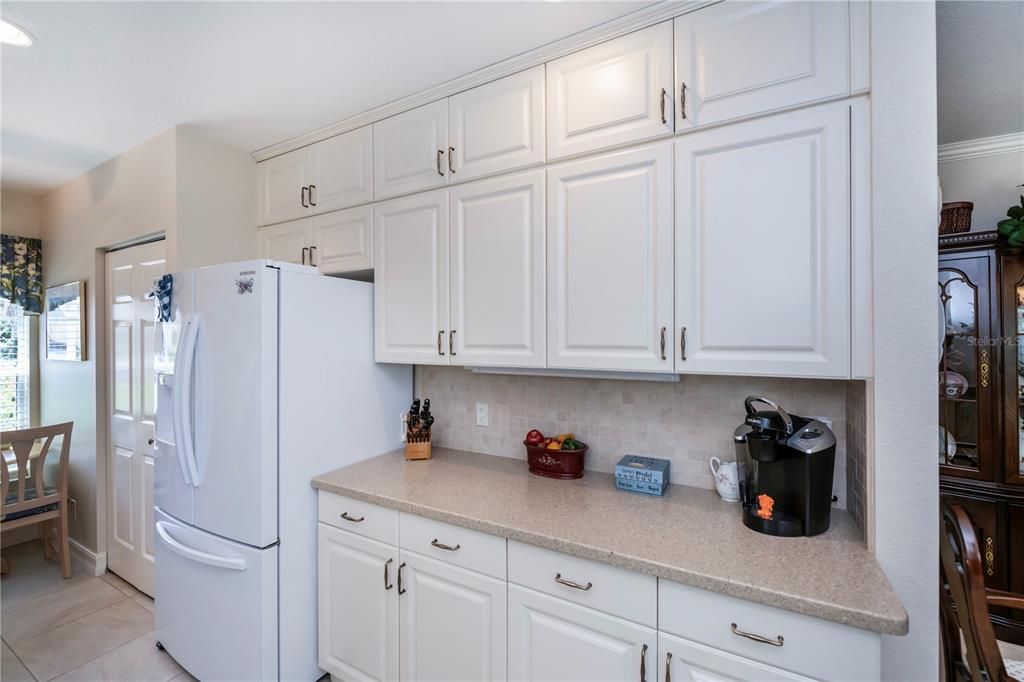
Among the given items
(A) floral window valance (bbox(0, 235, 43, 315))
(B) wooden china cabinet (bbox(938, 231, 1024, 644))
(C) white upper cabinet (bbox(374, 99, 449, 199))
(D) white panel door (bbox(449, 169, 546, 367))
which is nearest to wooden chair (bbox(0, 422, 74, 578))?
(A) floral window valance (bbox(0, 235, 43, 315))

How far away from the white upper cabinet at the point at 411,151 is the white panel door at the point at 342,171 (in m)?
0.05

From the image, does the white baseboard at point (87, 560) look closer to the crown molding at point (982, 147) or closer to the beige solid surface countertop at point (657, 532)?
the beige solid surface countertop at point (657, 532)

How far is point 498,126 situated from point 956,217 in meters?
2.41

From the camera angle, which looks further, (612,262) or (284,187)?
(284,187)

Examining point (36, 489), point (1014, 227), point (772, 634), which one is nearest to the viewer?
point (772, 634)

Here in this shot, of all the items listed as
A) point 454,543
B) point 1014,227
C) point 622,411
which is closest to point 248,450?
point 454,543

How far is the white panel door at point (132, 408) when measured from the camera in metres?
2.51

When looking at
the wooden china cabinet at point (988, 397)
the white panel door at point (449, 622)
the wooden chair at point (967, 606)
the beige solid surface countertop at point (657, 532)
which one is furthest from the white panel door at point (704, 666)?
the wooden china cabinet at point (988, 397)

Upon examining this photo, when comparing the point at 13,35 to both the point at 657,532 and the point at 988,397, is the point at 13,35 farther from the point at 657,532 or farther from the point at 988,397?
the point at 988,397

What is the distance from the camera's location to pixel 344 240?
7.32ft

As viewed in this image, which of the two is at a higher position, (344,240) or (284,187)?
(284,187)

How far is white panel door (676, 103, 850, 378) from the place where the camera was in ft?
4.03

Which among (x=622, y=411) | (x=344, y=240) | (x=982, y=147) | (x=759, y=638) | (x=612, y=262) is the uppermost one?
(x=982, y=147)

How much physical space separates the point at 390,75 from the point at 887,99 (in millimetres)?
1710
